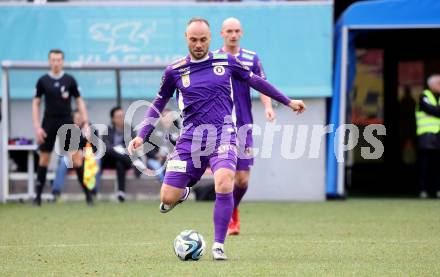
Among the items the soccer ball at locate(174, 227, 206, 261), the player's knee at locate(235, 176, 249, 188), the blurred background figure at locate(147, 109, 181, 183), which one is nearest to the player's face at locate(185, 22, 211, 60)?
the soccer ball at locate(174, 227, 206, 261)

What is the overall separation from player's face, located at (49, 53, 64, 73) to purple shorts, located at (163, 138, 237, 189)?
7.27 m

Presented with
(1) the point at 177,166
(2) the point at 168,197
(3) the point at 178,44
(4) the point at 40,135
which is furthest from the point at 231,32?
(3) the point at 178,44

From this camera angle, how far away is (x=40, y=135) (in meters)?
15.8

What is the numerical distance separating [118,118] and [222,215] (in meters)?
9.45

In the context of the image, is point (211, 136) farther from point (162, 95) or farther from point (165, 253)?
point (165, 253)

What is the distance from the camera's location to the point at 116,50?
18.2 m

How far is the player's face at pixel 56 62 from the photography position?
16000mm

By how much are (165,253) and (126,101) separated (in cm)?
932

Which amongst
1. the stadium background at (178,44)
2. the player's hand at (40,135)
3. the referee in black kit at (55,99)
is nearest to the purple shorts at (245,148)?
the referee in black kit at (55,99)

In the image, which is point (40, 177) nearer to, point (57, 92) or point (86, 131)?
point (86, 131)

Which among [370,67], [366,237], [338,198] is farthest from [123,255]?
[370,67]

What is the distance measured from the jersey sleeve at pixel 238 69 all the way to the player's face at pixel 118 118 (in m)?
8.97

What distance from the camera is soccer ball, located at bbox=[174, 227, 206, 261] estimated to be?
29.1ft

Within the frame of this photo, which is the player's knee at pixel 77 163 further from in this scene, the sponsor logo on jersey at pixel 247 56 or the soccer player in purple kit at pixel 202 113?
the soccer player in purple kit at pixel 202 113
